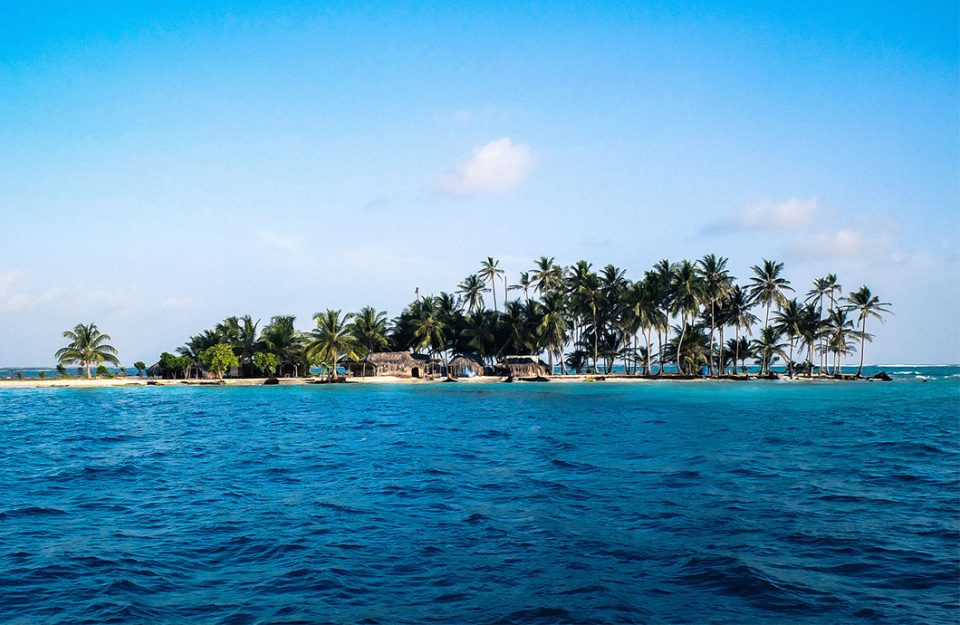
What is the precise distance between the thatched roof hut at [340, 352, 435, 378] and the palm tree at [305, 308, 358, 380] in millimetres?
5581

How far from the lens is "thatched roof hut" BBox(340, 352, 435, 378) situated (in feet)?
265

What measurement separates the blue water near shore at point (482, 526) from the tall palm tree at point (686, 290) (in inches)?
1876

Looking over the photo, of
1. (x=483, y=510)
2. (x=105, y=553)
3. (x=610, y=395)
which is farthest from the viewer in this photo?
(x=610, y=395)

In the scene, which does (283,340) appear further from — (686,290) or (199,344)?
(686,290)

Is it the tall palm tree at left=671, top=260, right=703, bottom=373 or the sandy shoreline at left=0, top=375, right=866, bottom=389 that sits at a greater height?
the tall palm tree at left=671, top=260, right=703, bottom=373

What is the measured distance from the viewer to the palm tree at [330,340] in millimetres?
73938

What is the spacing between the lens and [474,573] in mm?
9797

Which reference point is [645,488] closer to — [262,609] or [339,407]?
[262,609]

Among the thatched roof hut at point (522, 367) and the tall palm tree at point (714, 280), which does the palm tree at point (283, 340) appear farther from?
the tall palm tree at point (714, 280)

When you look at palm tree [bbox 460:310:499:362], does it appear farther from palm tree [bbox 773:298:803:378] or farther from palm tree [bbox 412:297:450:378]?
palm tree [bbox 773:298:803:378]

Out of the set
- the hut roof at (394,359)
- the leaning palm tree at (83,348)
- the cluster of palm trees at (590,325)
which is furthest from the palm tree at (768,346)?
the leaning palm tree at (83,348)

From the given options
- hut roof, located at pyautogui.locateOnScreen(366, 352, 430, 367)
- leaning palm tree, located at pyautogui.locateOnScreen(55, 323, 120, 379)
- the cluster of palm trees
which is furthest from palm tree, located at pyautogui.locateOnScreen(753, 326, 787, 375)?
leaning palm tree, located at pyautogui.locateOnScreen(55, 323, 120, 379)

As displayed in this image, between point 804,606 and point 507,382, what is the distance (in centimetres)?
6894

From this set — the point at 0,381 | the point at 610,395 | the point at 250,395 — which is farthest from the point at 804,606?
the point at 0,381
